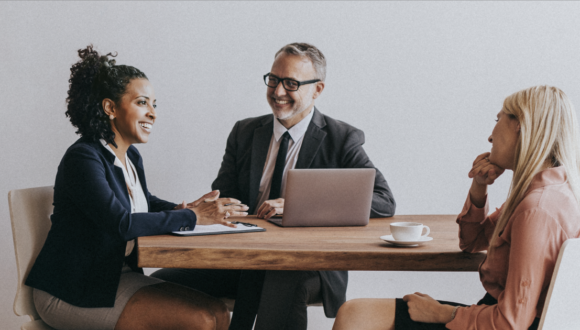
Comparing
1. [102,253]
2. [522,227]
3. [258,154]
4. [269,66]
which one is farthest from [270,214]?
[269,66]

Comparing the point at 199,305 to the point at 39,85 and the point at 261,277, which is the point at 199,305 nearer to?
the point at 261,277

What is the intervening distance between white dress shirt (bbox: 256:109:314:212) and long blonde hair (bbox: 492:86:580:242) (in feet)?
3.99

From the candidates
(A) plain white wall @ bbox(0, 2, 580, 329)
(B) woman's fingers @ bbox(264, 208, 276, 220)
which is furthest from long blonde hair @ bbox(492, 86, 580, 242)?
(A) plain white wall @ bbox(0, 2, 580, 329)

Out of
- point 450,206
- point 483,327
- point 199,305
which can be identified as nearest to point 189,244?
point 199,305

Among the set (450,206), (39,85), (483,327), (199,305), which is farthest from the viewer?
(450,206)

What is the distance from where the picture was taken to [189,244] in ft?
4.71

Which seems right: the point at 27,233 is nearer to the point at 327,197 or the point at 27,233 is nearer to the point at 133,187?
the point at 133,187

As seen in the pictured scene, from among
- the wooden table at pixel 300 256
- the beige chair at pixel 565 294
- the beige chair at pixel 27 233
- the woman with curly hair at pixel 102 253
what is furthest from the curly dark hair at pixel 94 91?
the beige chair at pixel 565 294

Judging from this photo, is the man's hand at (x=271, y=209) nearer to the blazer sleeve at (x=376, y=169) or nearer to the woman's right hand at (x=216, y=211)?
the woman's right hand at (x=216, y=211)

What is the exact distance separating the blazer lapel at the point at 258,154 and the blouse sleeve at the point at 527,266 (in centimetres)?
134

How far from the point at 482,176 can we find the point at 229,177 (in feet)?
4.15

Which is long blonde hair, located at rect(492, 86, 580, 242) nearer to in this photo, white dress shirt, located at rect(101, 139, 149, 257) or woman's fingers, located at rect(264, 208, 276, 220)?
woman's fingers, located at rect(264, 208, 276, 220)

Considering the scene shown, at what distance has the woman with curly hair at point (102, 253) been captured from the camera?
5.17 ft

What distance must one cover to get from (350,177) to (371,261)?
1.27ft
